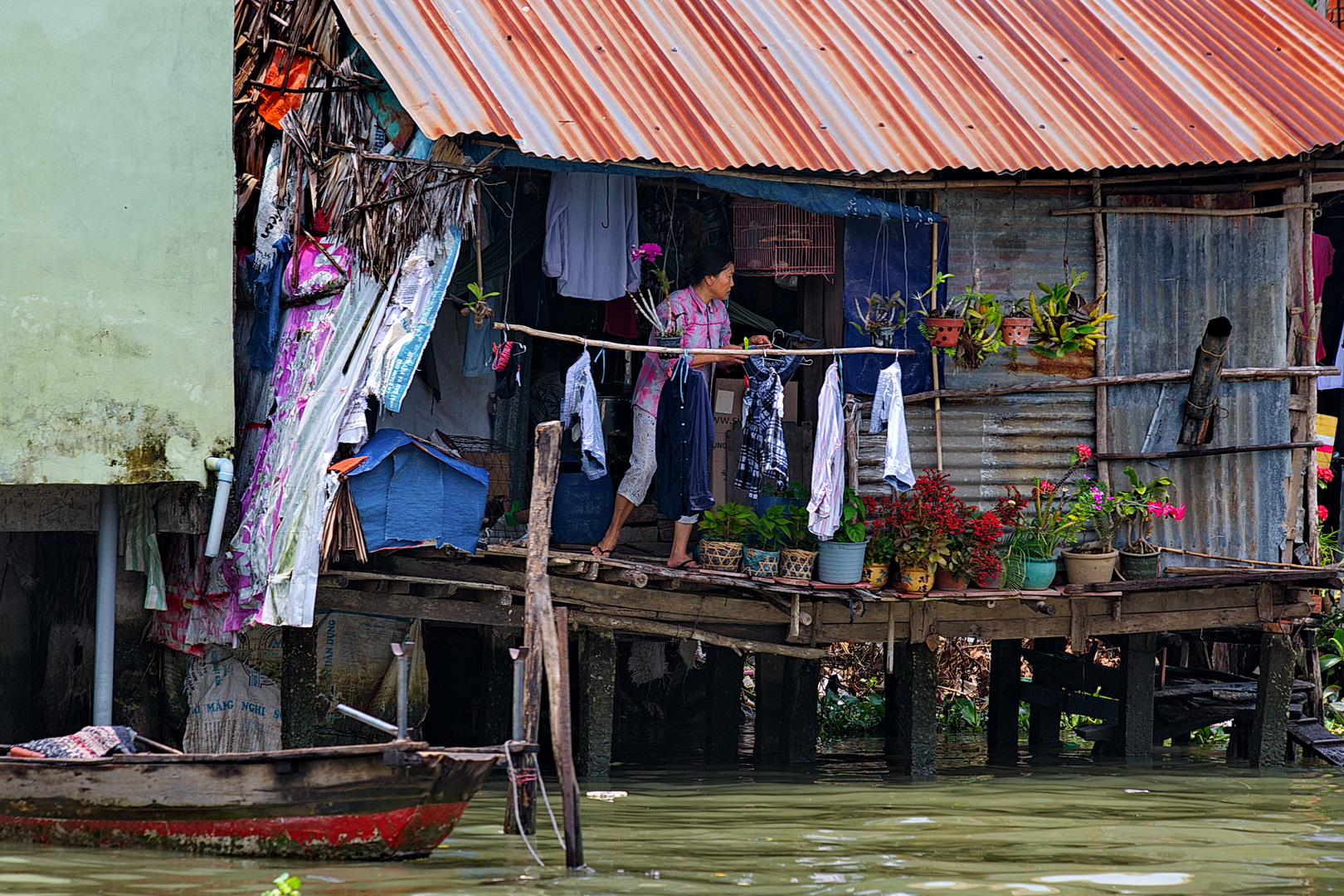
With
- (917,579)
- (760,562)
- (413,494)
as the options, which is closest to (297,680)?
(413,494)

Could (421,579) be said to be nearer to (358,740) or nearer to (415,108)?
(358,740)

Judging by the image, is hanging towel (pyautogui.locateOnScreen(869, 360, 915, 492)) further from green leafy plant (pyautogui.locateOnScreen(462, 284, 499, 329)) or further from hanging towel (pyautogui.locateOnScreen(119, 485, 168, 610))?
hanging towel (pyautogui.locateOnScreen(119, 485, 168, 610))

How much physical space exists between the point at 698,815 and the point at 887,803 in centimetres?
139

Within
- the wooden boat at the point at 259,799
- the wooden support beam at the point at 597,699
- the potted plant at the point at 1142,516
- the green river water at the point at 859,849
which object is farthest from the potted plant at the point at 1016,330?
the wooden boat at the point at 259,799

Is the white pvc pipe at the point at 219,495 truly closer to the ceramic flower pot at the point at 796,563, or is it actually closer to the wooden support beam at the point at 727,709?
the ceramic flower pot at the point at 796,563

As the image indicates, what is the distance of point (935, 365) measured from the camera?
10.8m

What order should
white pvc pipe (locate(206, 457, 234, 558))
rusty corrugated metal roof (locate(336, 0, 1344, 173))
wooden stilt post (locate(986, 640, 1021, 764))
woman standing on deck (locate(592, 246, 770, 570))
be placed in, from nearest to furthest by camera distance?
white pvc pipe (locate(206, 457, 234, 558)) → rusty corrugated metal roof (locate(336, 0, 1344, 173)) → woman standing on deck (locate(592, 246, 770, 570)) → wooden stilt post (locate(986, 640, 1021, 764))

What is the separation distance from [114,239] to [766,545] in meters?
4.90

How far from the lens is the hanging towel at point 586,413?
9.73 meters

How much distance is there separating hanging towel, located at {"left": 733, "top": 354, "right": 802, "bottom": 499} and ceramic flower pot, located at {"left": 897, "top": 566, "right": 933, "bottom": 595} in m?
1.14

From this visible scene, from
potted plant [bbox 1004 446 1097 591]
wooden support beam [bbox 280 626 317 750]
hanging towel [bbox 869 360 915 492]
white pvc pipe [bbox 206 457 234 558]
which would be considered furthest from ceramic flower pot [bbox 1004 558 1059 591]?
white pvc pipe [bbox 206 457 234 558]

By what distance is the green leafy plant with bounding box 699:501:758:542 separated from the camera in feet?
33.6

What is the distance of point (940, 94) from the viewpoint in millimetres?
11016

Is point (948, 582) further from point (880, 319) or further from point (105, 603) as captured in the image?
point (105, 603)
